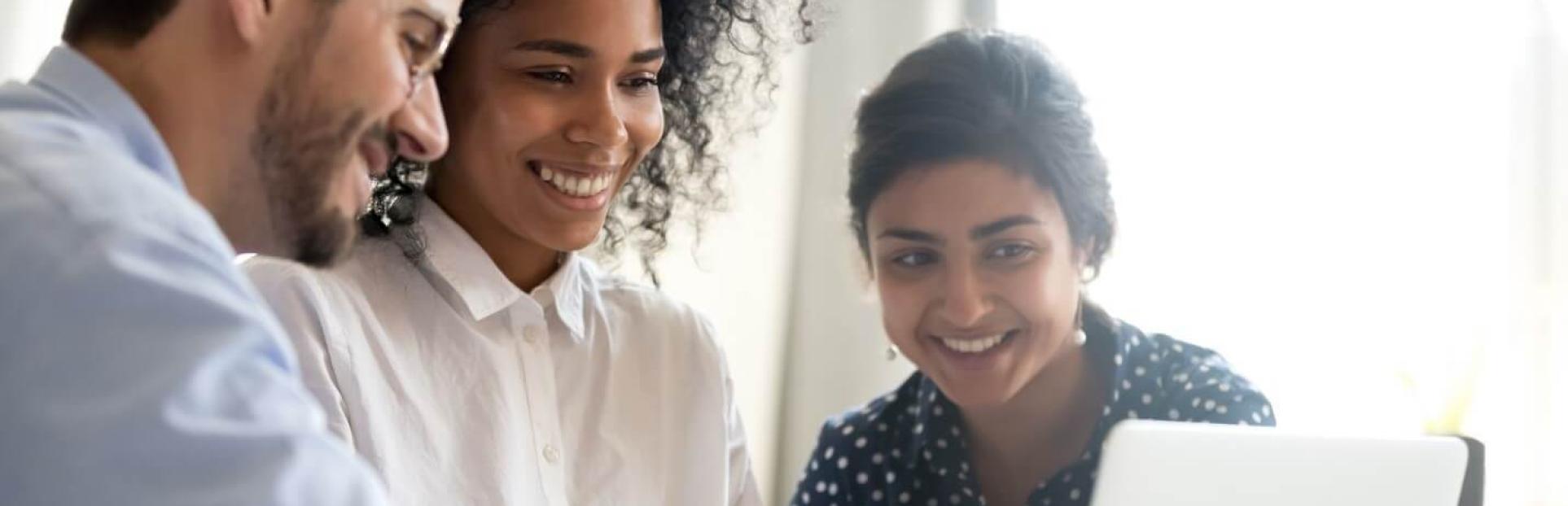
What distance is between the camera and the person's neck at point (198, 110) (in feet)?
2.81

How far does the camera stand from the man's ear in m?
0.87

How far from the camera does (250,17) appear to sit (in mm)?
879

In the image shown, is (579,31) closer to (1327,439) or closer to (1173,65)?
(1327,439)

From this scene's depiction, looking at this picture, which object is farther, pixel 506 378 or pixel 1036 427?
pixel 1036 427

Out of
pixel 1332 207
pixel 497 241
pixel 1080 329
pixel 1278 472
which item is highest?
pixel 497 241

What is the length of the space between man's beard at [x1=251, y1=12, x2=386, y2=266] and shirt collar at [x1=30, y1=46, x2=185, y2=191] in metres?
0.09

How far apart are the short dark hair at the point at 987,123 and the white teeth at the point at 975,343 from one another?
0.15m

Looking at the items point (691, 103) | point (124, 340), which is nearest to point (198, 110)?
point (124, 340)

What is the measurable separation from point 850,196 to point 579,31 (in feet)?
1.77

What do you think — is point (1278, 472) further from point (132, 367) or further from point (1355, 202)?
point (1355, 202)

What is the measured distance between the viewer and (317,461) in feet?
2.13

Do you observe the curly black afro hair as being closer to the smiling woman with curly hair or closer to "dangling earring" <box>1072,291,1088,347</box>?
the smiling woman with curly hair

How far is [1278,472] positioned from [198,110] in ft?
2.39

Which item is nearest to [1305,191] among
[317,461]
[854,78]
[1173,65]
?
[1173,65]
